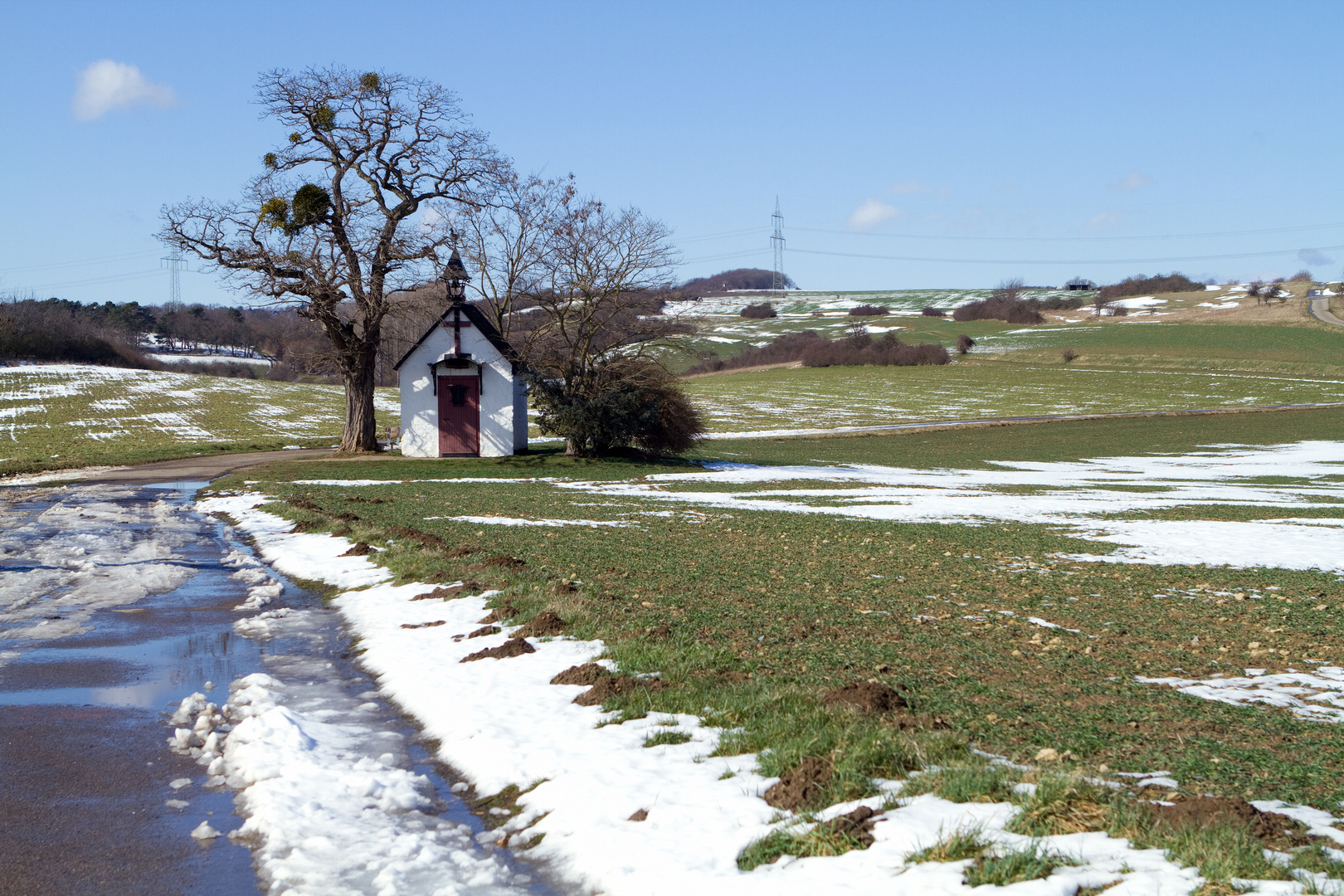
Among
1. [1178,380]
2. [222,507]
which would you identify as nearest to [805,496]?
[222,507]

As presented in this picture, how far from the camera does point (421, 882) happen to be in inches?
208

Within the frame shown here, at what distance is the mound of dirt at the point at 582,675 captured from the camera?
8516 millimetres

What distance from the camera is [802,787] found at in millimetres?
5793

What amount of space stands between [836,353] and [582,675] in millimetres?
104110

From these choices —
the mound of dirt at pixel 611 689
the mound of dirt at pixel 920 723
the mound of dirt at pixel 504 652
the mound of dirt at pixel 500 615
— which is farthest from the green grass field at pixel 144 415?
the mound of dirt at pixel 920 723

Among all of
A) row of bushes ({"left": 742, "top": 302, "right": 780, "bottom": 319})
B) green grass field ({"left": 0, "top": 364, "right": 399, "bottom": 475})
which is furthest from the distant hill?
green grass field ({"left": 0, "top": 364, "right": 399, "bottom": 475})

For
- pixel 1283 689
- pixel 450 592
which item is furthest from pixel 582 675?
pixel 1283 689

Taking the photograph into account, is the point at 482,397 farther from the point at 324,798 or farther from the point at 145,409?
the point at 145,409

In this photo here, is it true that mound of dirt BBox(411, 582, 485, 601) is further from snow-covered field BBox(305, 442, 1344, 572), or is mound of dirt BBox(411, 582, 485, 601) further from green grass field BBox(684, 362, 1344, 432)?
green grass field BBox(684, 362, 1344, 432)

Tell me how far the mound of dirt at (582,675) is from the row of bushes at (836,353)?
93.8 meters

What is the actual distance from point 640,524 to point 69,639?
1073 centimetres

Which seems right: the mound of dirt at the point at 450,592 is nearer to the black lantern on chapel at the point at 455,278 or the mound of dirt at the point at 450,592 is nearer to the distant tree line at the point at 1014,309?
the black lantern on chapel at the point at 455,278

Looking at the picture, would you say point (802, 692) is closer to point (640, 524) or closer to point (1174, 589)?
point (1174, 589)

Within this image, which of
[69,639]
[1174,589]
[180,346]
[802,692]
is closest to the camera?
[802,692]
